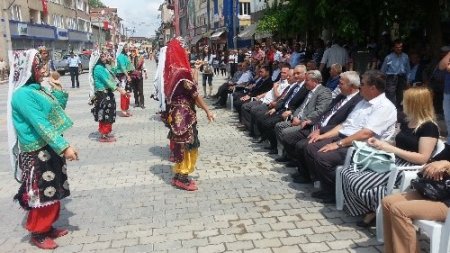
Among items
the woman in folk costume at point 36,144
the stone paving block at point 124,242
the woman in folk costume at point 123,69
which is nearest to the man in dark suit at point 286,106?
the stone paving block at point 124,242

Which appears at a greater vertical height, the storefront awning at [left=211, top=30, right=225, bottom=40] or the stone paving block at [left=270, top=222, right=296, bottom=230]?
the storefront awning at [left=211, top=30, right=225, bottom=40]

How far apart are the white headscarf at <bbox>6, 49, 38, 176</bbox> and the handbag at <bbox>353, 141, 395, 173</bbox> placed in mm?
3050

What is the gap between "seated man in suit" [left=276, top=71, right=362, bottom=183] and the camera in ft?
16.9

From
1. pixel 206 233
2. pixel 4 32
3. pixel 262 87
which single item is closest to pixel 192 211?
pixel 206 233

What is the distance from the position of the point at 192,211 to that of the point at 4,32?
31609 millimetres

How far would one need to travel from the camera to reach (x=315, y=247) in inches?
145

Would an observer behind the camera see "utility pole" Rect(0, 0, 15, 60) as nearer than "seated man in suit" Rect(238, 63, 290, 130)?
No

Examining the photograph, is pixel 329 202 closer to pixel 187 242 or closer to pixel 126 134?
pixel 187 242

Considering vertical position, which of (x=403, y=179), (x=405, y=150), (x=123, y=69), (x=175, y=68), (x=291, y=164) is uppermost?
(x=175, y=68)

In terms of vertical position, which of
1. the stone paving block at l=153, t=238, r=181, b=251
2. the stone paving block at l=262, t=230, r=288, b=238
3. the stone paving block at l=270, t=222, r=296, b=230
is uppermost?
the stone paving block at l=270, t=222, r=296, b=230

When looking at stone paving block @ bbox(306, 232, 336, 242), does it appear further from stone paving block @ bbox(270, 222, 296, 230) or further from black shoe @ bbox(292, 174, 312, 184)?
black shoe @ bbox(292, 174, 312, 184)

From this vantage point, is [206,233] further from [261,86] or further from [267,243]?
[261,86]

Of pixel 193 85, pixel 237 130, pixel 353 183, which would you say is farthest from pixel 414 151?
pixel 237 130

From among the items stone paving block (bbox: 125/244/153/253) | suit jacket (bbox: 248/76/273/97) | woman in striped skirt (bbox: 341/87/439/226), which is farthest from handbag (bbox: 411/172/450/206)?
suit jacket (bbox: 248/76/273/97)
